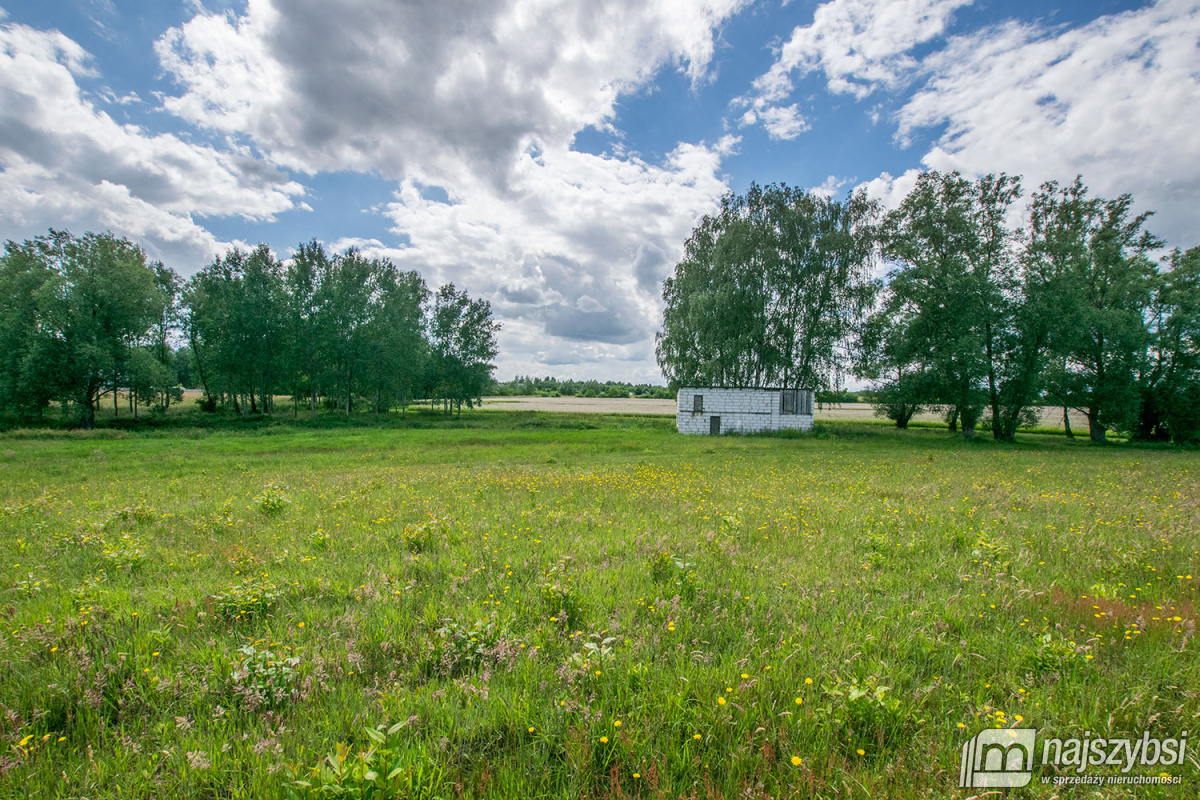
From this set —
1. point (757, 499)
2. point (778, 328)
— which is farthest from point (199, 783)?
point (778, 328)

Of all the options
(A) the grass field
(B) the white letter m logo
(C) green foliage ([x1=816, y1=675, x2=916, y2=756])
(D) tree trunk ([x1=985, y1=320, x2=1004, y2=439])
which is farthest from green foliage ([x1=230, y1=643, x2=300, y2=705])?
(D) tree trunk ([x1=985, y1=320, x2=1004, y2=439])

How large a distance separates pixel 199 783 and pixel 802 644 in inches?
199

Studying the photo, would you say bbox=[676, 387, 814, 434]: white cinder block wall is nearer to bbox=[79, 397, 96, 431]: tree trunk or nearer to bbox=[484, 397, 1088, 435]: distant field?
bbox=[484, 397, 1088, 435]: distant field

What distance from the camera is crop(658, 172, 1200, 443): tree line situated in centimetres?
4003

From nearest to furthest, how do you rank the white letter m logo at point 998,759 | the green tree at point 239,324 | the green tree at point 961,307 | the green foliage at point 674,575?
1. the white letter m logo at point 998,759
2. the green foliage at point 674,575
3. the green tree at point 961,307
4. the green tree at point 239,324

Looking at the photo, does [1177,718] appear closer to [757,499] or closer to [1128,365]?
[757,499]

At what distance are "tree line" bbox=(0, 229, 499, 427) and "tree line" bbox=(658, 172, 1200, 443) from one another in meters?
38.7

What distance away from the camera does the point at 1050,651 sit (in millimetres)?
4387

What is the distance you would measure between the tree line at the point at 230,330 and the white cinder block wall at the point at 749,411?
126 feet

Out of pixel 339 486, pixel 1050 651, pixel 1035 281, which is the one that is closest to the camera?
pixel 1050 651

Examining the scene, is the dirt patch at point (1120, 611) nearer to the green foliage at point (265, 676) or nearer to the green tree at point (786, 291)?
the green foliage at point (265, 676)

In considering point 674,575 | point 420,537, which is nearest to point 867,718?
point 674,575

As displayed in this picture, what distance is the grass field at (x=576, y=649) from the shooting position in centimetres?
316

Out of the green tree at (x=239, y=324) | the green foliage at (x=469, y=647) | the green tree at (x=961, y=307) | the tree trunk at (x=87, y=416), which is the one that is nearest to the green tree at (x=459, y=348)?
the green tree at (x=239, y=324)
